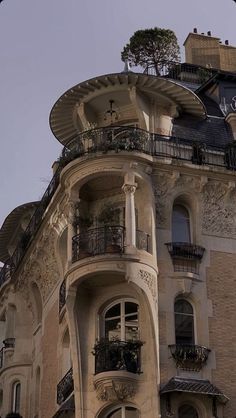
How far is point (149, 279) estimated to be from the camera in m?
26.8

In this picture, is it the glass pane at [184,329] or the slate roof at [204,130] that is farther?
the slate roof at [204,130]

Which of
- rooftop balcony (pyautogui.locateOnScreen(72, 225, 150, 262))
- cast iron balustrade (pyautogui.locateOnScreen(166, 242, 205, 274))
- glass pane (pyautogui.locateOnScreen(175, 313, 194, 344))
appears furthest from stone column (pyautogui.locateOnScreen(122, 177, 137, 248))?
glass pane (pyautogui.locateOnScreen(175, 313, 194, 344))

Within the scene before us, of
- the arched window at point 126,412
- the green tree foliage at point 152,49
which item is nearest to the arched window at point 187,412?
the arched window at point 126,412

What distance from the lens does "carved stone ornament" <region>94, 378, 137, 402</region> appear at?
1008 inches

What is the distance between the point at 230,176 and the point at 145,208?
3237 mm

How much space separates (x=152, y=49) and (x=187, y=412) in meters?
19.7

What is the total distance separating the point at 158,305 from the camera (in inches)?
1059

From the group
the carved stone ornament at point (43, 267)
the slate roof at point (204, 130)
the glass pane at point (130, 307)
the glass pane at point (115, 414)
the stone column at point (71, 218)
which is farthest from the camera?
the carved stone ornament at point (43, 267)

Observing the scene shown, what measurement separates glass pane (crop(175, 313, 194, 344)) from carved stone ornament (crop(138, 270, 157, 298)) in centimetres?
112

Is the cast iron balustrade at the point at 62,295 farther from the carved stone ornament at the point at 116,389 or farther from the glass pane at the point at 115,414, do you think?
the glass pane at the point at 115,414

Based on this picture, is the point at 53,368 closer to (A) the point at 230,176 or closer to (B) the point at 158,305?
(B) the point at 158,305

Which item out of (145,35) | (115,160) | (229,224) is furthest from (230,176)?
(145,35)

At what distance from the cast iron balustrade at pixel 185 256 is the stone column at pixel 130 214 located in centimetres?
144

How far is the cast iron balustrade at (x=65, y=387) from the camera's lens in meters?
27.7
